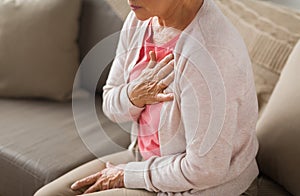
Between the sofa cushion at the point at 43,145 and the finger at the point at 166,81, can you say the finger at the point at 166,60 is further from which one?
the sofa cushion at the point at 43,145

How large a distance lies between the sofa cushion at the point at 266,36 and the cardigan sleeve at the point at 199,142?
353 mm

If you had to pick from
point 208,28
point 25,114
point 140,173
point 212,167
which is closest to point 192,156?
point 212,167

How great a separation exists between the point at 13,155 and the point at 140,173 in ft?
1.88

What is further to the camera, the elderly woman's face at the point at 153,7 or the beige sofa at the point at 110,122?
the beige sofa at the point at 110,122

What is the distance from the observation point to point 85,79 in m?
1.82

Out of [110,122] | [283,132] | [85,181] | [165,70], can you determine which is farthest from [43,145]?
[283,132]

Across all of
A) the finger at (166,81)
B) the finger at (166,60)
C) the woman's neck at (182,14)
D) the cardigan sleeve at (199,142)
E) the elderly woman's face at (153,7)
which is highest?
the elderly woman's face at (153,7)

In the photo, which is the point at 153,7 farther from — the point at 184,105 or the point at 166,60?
the point at 184,105

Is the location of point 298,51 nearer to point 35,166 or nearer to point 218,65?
point 218,65

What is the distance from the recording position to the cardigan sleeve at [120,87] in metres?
1.36

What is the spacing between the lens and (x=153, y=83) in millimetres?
1263

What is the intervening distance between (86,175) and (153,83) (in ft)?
1.25

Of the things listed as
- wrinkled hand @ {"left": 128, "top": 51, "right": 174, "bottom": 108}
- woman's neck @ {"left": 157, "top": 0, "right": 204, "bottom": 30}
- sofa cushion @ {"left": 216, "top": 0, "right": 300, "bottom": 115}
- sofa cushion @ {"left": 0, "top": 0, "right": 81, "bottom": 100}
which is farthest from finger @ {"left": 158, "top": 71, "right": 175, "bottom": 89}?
sofa cushion @ {"left": 0, "top": 0, "right": 81, "bottom": 100}

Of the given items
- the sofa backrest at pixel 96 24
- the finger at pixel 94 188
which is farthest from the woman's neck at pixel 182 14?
the sofa backrest at pixel 96 24
